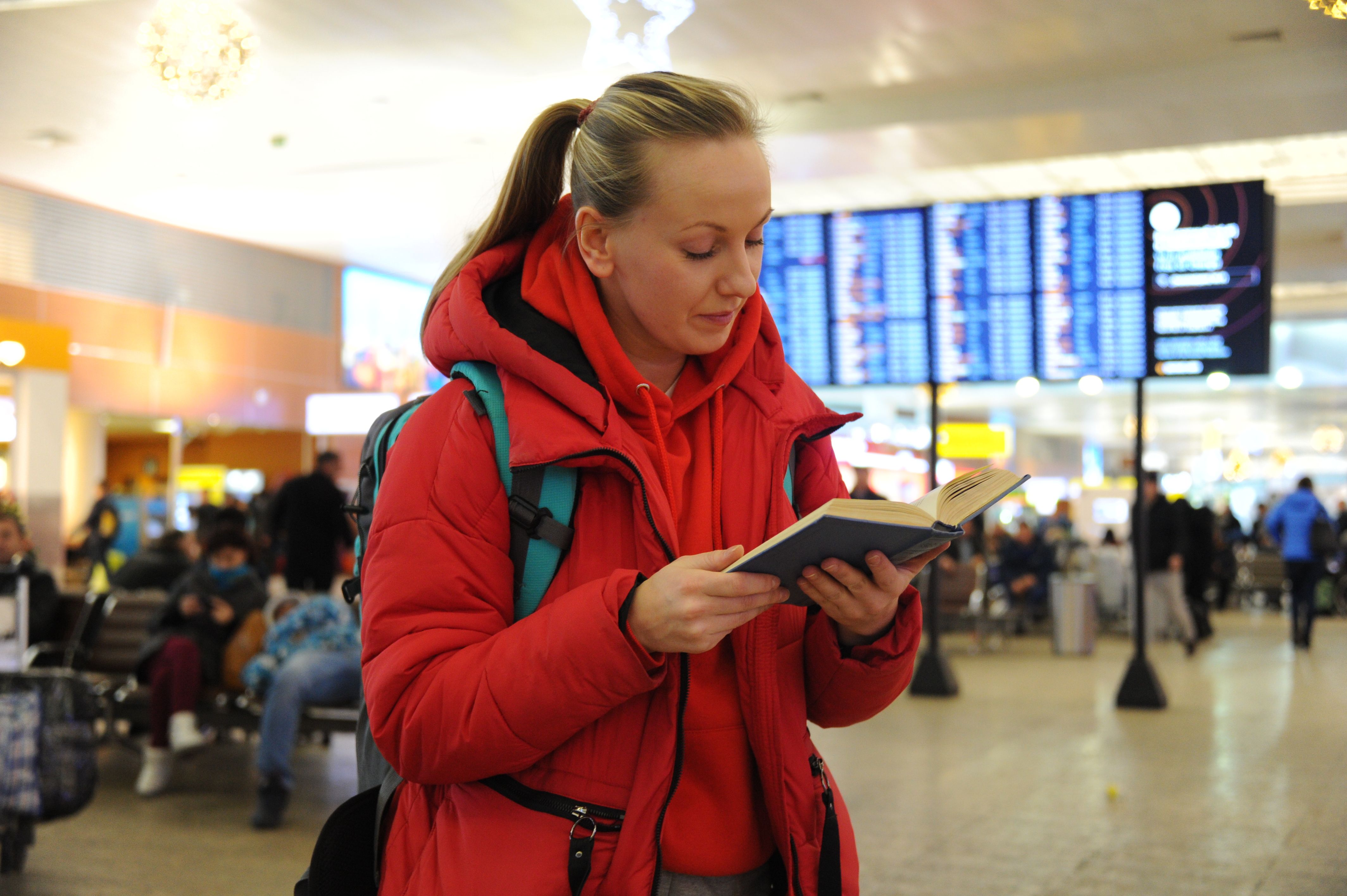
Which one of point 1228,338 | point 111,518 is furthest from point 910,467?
point 1228,338

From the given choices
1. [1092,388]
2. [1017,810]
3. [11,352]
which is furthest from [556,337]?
[1092,388]

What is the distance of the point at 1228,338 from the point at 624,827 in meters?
7.21

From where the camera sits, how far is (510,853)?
1162mm

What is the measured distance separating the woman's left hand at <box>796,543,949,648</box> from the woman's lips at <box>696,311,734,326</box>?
0.30m

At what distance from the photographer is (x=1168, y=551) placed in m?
11.9

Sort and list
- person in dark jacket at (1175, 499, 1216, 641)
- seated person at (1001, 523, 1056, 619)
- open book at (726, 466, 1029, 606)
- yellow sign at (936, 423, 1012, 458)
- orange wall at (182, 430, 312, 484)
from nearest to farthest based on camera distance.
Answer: open book at (726, 466, 1029, 606)
person in dark jacket at (1175, 499, 1216, 641)
seated person at (1001, 523, 1056, 619)
orange wall at (182, 430, 312, 484)
yellow sign at (936, 423, 1012, 458)

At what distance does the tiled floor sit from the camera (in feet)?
14.2

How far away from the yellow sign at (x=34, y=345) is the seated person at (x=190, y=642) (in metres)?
9.31

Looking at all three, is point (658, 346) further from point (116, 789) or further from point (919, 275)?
point (919, 275)

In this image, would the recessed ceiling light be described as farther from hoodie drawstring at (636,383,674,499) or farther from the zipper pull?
the zipper pull

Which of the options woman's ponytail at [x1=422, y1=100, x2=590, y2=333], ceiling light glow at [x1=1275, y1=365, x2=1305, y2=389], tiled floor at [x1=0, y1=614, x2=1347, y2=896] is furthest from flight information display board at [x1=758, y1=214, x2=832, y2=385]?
ceiling light glow at [x1=1275, y1=365, x2=1305, y2=389]

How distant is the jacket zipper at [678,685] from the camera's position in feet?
3.79

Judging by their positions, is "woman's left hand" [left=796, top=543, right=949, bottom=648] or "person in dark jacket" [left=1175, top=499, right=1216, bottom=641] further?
Answer: "person in dark jacket" [left=1175, top=499, right=1216, bottom=641]

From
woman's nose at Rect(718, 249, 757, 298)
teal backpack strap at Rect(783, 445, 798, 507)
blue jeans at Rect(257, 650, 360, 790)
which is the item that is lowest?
blue jeans at Rect(257, 650, 360, 790)
